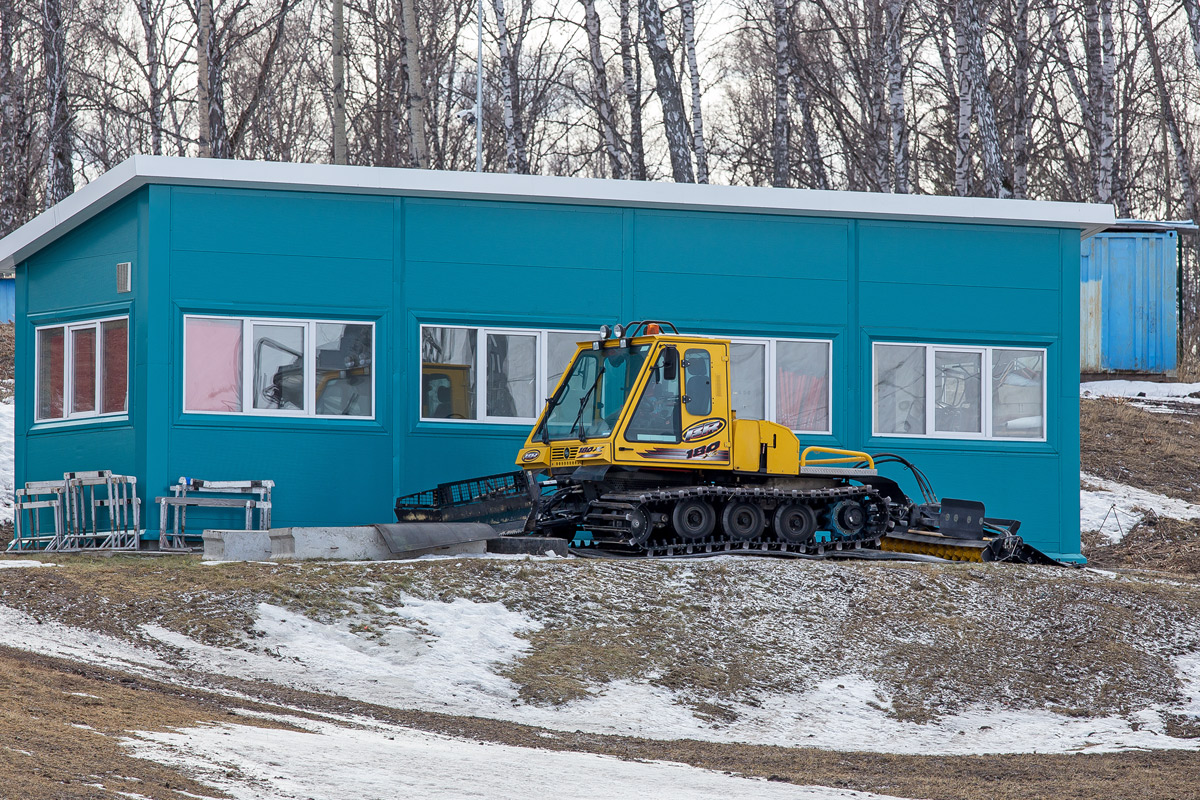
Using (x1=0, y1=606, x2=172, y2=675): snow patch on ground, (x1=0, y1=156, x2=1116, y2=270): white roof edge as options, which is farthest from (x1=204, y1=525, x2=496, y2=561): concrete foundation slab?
(x1=0, y1=156, x2=1116, y2=270): white roof edge

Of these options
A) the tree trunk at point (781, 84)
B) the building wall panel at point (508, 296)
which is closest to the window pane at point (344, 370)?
the building wall panel at point (508, 296)

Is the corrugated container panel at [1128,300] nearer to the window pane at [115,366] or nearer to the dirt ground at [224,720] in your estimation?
the dirt ground at [224,720]

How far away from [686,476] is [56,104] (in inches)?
930

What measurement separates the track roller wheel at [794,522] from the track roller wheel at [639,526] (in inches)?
58.1

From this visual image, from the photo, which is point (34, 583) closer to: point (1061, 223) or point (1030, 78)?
point (1061, 223)

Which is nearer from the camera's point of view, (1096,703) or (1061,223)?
(1096,703)

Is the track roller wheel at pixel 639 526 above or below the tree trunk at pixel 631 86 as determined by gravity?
below

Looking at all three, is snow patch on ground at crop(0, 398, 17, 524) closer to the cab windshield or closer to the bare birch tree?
the cab windshield

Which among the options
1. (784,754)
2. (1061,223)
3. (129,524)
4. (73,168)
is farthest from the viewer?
(73,168)

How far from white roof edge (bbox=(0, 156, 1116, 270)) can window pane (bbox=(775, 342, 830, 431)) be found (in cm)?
164

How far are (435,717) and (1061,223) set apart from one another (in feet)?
36.8

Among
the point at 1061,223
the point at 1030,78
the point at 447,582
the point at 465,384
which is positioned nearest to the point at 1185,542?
the point at 1061,223

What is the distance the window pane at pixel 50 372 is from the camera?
16.5 m

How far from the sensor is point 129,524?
1516 centimetres
